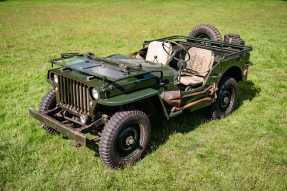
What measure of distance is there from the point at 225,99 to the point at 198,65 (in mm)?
899

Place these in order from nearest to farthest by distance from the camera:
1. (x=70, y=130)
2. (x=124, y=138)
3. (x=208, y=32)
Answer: (x=70, y=130) < (x=124, y=138) < (x=208, y=32)

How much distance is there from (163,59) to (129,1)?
24.4 metres

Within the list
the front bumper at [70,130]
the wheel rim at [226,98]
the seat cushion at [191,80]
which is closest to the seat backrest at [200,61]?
the seat cushion at [191,80]

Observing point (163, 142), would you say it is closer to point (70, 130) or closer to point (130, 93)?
point (130, 93)

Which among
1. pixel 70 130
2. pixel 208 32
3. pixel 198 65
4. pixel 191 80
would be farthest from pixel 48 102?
pixel 208 32

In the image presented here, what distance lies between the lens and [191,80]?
23.6 feet

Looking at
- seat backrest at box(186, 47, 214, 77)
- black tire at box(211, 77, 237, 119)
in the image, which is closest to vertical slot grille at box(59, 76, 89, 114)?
seat backrest at box(186, 47, 214, 77)

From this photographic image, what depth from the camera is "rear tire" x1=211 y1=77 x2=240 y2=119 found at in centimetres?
763

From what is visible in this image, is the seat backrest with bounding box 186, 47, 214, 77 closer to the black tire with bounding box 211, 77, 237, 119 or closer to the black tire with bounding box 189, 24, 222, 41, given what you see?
the black tire with bounding box 211, 77, 237, 119

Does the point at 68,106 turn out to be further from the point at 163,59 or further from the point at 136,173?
the point at 163,59

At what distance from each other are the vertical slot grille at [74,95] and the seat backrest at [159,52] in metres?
2.09

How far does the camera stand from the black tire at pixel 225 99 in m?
7.63

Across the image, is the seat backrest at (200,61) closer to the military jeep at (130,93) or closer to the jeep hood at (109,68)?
the military jeep at (130,93)

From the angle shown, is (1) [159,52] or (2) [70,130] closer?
(2) [70,130]
